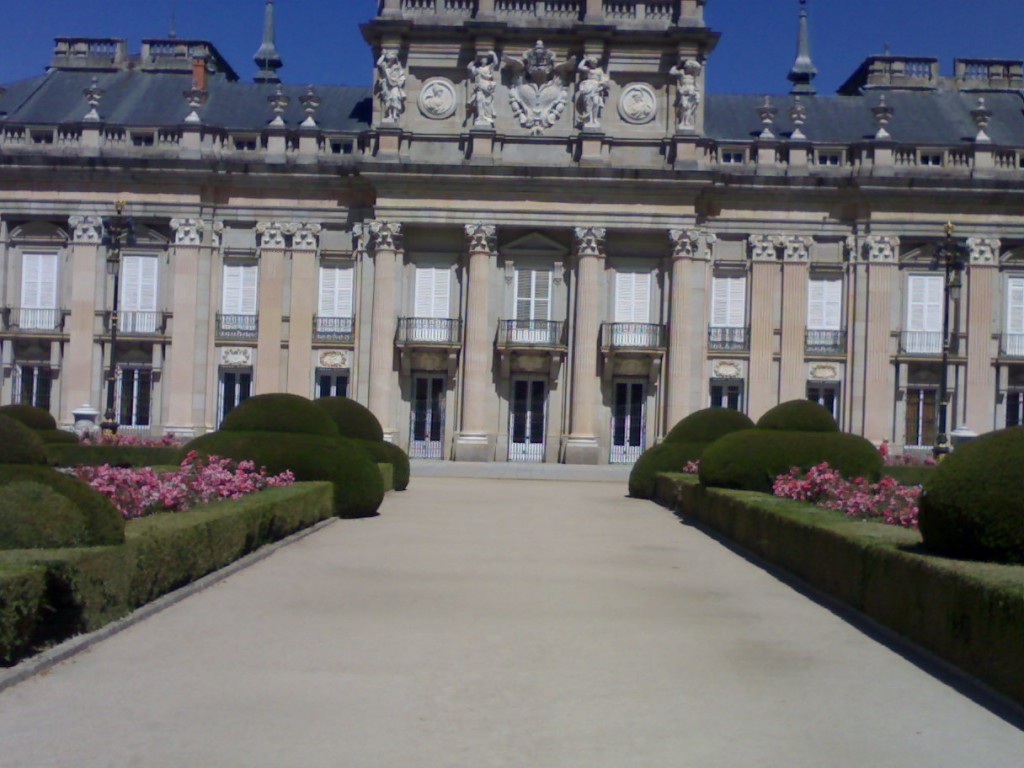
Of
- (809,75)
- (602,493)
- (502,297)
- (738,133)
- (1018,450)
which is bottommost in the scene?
(602,493)

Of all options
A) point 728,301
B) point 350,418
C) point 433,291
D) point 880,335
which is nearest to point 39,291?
point 433,291

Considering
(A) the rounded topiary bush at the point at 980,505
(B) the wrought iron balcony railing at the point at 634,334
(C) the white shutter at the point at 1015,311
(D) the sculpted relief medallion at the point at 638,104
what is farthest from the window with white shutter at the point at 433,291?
(A) the rounded topiary bush at the point at 980,505

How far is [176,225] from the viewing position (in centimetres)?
3962

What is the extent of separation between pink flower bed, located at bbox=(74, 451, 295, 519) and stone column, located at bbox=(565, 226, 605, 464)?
68.0 feet

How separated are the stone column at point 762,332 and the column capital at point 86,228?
68.1ft

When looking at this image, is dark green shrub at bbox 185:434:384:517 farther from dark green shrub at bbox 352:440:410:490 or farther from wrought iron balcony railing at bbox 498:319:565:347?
wrought iron balcony railing at bbox 498:319:565:347

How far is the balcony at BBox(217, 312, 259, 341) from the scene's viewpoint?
39875 millimetres

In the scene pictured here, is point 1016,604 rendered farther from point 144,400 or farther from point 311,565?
point 144,400

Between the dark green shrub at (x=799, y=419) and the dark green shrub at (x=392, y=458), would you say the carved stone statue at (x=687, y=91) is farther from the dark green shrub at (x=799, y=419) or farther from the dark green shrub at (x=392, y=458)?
the dark green shrub at (x=799, y=419)

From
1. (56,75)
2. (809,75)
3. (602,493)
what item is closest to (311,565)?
(602,493)

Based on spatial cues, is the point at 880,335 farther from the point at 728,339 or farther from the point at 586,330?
the point at 586,330

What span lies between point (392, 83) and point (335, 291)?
6.78 m

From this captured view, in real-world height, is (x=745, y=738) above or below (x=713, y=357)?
below

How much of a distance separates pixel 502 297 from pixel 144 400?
1185cm
